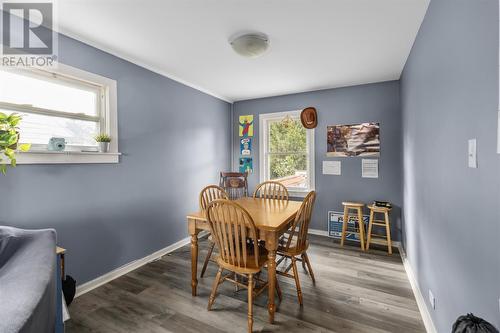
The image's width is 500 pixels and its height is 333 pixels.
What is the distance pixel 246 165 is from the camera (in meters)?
4.46

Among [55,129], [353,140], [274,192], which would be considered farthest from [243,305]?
[353,140]

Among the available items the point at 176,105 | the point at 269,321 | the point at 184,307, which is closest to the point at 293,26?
the point at 176,105

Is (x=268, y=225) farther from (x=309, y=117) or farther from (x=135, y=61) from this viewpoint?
(x=309, y=117)

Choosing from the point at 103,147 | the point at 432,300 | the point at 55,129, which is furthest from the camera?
the point at 103,147

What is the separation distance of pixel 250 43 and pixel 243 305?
7.88ft

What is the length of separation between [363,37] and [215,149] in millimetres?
2777

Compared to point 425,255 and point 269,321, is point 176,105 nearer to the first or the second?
point 269,321

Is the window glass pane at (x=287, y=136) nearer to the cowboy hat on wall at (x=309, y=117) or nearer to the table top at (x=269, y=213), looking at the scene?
the cowboy hat on wall at (x=309, y=117)

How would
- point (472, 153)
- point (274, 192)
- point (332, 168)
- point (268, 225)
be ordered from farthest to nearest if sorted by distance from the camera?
point (332, 168) → point (274, 192) → point (268, 225) → point (472, 153)

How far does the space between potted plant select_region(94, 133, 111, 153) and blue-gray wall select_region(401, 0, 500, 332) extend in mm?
2778

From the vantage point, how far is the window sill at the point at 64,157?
1.81 meters

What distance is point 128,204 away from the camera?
Answer: 2625mm

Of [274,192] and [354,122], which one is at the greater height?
[354,122]
